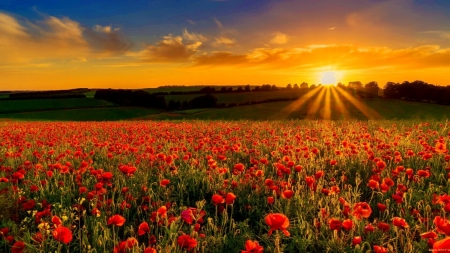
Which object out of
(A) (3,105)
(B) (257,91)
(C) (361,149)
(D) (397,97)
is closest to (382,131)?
(C) (361,149)

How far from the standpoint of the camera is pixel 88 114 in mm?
55344

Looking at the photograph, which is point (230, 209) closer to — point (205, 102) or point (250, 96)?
point (205, 102)

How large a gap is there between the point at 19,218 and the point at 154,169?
2426mm

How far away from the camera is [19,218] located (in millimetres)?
3904

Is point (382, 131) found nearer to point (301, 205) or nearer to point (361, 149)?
point (361, 149)

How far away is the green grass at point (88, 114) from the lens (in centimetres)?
5022

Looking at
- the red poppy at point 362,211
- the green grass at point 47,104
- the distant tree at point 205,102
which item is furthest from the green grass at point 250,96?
the red poppy at point 362,211

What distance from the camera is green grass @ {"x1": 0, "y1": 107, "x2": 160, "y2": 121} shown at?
50.2 metres

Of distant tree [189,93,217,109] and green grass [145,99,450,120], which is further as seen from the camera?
distant tree [189,93,217,109]

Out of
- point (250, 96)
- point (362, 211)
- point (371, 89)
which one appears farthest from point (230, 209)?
point (250, 96)

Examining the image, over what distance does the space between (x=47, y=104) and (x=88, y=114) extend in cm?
1881

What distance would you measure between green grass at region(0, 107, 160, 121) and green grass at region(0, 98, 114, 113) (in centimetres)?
831

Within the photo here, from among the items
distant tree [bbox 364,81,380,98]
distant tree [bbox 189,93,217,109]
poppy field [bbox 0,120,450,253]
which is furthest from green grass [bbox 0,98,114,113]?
poppy field [bbox 0,120,450,253]

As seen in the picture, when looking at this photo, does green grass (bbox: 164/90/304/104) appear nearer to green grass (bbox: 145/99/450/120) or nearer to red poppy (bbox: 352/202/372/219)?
green grass (bbox: 145/99/450/120)
